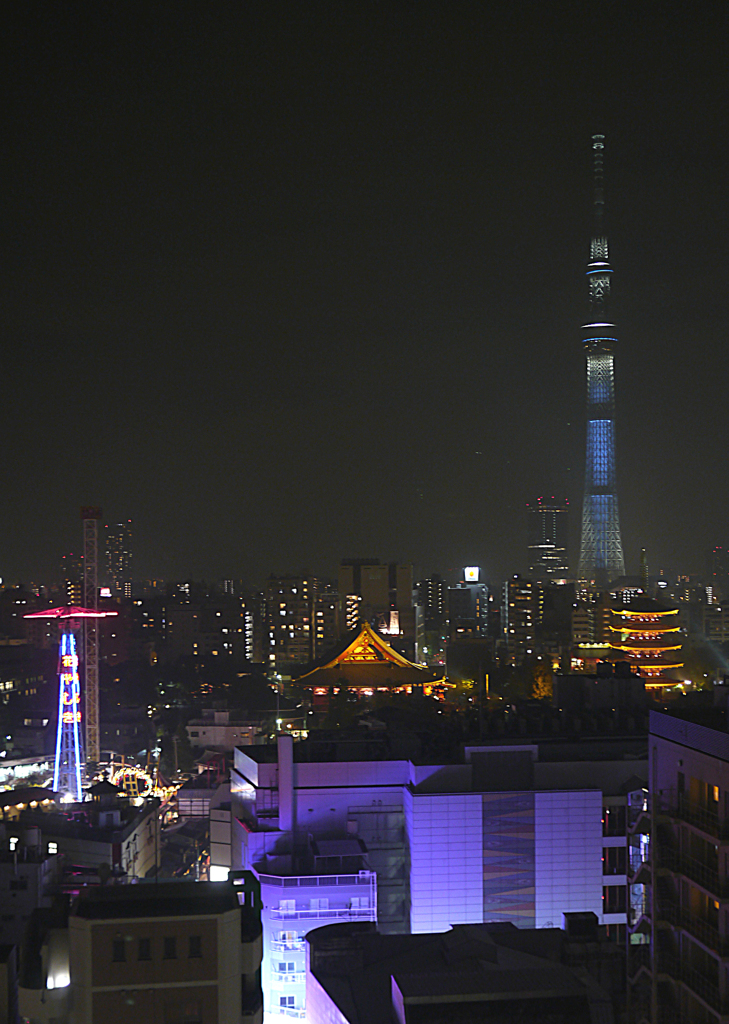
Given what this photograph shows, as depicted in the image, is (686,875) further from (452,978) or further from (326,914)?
(326,914)

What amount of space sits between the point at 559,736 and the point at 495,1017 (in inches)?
163

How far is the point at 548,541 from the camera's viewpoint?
30.7 metres

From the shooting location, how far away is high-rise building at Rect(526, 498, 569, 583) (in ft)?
95.1

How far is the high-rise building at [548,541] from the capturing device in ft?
95.1

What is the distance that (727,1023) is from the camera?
9.78ft

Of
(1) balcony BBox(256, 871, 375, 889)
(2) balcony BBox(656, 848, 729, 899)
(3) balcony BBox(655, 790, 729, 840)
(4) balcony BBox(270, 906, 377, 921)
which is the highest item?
(3) balcony BBox(655, 790, 729, 840)

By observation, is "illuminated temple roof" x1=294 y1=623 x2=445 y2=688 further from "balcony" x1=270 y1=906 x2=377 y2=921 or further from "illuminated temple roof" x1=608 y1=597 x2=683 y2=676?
"balcony" x1=270 y1=906 x2=377 y2=921

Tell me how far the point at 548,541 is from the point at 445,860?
25302mm

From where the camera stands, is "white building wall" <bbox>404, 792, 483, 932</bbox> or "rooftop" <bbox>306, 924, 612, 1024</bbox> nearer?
"rooftop" <bbox>306, 924, 612, 1024</bbox>

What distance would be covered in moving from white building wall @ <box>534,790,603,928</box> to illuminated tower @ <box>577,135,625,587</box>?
67.4 ft

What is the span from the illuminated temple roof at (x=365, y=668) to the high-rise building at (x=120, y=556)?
64.7ft

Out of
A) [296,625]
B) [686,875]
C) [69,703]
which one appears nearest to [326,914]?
Answer: [686,875]

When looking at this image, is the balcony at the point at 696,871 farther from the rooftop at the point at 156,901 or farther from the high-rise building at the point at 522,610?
the high-rise building at the point at 522,610

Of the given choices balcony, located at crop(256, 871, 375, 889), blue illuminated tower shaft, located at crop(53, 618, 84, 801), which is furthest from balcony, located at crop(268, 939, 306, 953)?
blue illuminated tower shaft, located at crop(53, 618, 84, 801)
